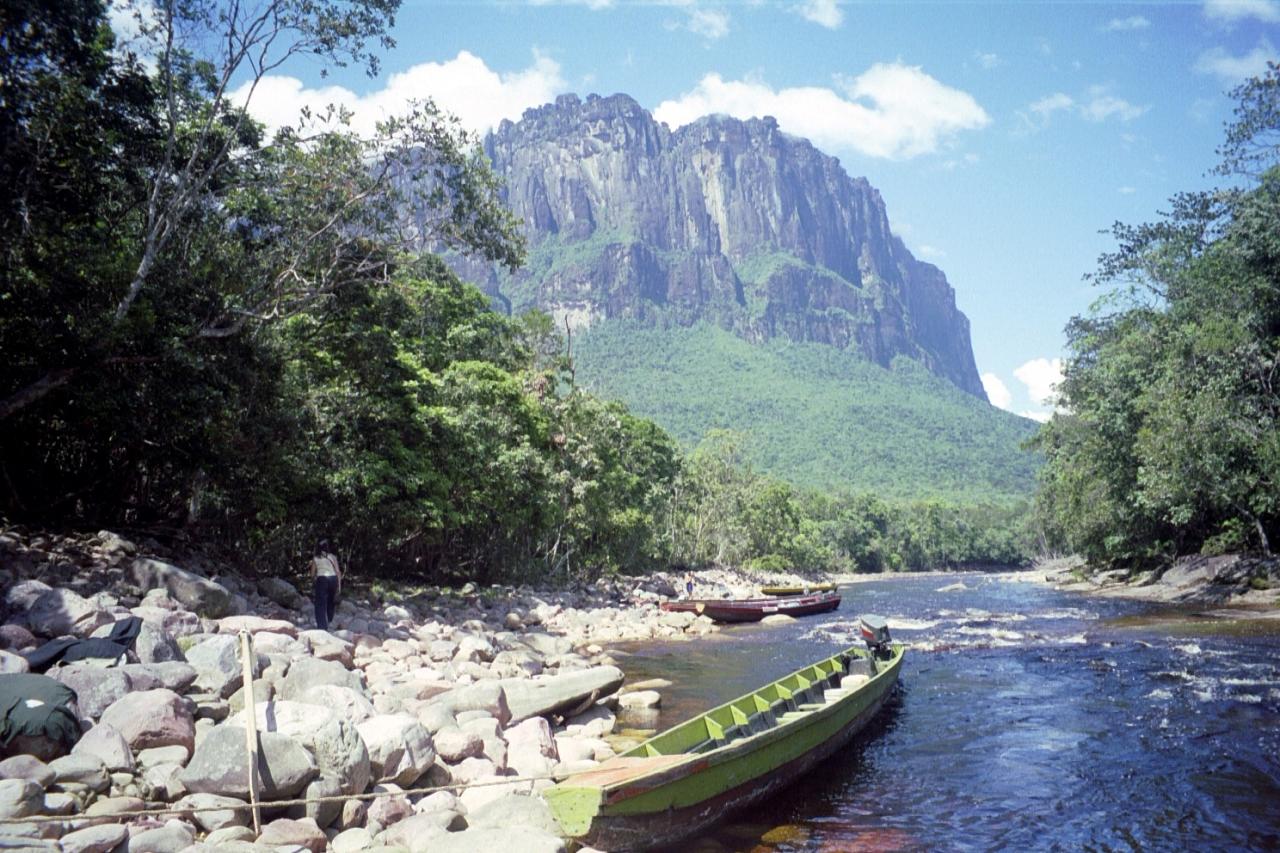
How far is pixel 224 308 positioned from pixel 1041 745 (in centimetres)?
1508

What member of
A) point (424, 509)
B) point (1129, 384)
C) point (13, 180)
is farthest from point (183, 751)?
point (1129, 384)

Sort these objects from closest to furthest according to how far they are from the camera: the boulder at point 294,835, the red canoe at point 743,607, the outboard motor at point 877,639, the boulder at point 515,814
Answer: the boulder at point 294,835, the boulder at point 515,814, the outboard motor at point 877,639, the red canoe at point 743,607

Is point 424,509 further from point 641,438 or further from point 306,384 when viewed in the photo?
point 641,438

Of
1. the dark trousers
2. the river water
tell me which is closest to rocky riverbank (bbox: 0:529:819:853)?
the dark trousers

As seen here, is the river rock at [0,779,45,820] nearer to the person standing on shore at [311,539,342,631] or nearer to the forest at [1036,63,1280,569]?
the person standing on shore at [311,539,342,631]

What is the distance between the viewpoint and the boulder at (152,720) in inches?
273

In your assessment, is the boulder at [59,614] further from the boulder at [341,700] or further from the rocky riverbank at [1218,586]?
the rocky riverbank at [1218,586]

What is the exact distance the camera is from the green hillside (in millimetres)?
142750

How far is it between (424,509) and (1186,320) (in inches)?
1237

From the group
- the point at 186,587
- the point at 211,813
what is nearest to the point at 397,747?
the point at 211,813

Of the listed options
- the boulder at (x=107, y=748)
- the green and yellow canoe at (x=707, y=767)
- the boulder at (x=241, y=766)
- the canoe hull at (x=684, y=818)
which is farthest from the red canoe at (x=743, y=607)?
the boulder at (x=107, y=748)

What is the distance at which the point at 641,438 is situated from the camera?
51.9m

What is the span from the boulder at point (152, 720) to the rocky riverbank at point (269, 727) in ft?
0.05

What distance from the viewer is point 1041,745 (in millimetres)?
11523
